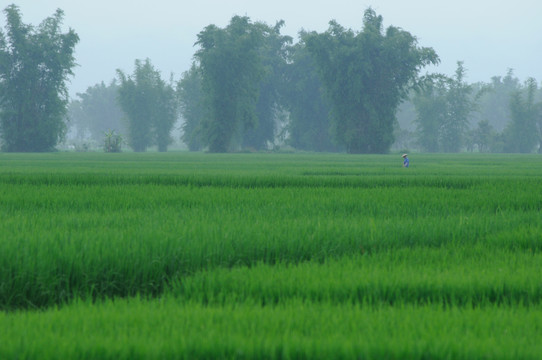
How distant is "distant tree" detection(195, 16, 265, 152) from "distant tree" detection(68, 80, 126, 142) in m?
71.2

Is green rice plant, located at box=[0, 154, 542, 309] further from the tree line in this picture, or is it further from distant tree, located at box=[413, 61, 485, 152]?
distant tree, located at box=[413, 61, 485, 152]

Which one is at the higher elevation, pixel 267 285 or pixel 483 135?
pixel 483 135

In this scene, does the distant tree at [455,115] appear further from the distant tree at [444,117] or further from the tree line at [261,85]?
the tree line at [261,85]

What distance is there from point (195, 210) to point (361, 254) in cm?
278

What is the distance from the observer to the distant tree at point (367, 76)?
52281 mm

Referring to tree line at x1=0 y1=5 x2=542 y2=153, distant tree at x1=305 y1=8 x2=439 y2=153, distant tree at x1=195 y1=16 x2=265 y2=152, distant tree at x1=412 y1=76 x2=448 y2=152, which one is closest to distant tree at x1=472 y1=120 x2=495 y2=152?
distant tree at x1=412 y1=76 x2=448 y2=152

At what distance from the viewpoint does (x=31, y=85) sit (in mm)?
54000

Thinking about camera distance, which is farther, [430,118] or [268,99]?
[430,118]

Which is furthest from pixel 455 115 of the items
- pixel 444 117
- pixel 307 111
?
pixel 307 111

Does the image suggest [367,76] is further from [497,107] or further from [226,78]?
[497,107]

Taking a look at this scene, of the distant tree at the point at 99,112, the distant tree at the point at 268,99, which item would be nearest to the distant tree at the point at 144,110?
the distant tree at the point at 268,99

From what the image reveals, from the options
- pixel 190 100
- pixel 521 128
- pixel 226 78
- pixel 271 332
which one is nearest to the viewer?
pixel 271 332

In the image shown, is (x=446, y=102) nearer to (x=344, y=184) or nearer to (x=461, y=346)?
(x=344, y=184)

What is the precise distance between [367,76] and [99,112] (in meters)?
90.4
